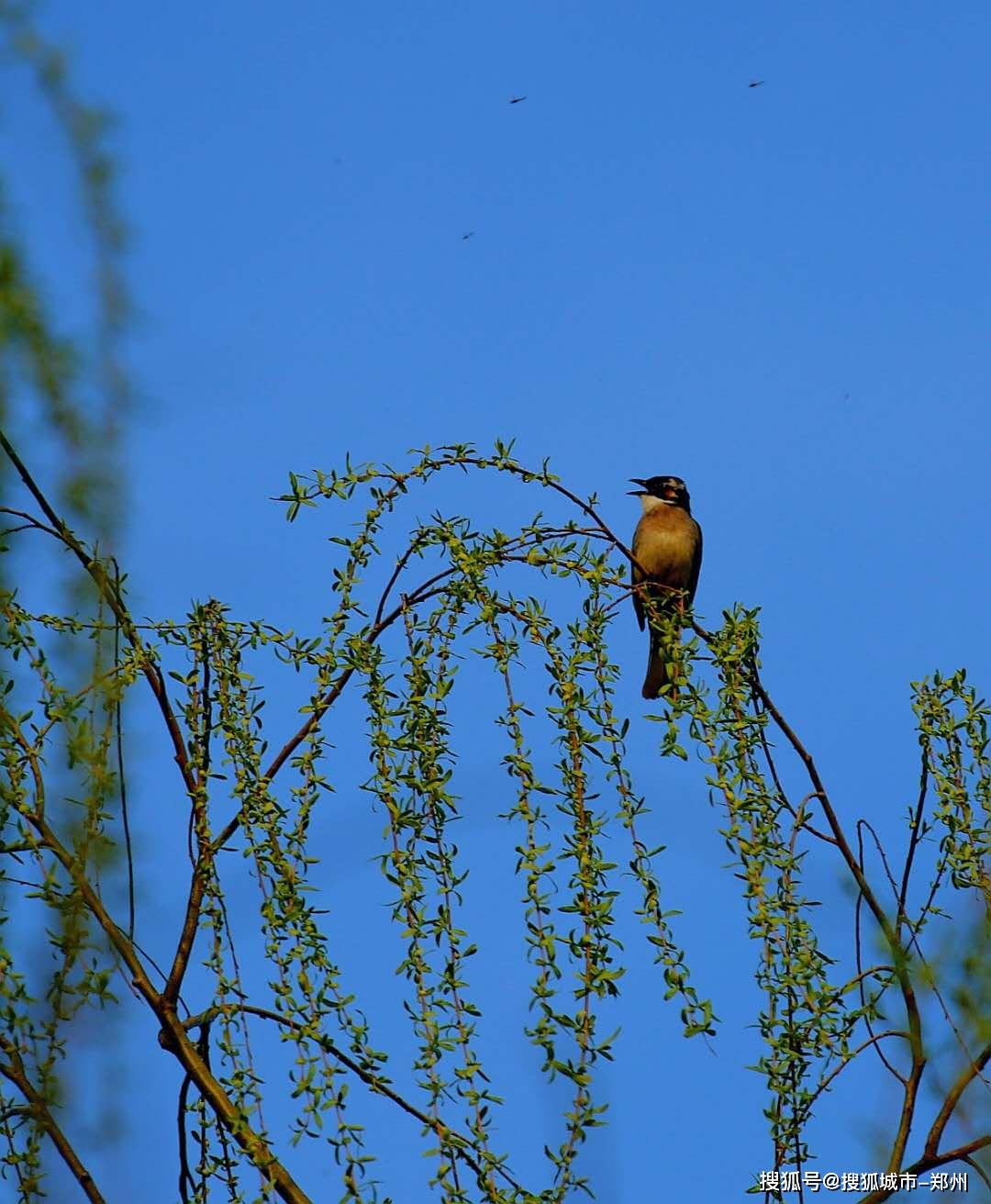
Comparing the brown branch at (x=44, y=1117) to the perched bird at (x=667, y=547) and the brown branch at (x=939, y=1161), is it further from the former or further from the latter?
the perched bird at (x=667, y=547)

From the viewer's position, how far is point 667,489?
9.88 meters

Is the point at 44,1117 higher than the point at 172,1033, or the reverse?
the point at 172,1033

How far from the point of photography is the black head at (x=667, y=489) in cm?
977

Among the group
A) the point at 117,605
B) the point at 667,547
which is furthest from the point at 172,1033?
the point at 667,547

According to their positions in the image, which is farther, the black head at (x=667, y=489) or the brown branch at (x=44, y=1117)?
the black head at (x=667, y=489)

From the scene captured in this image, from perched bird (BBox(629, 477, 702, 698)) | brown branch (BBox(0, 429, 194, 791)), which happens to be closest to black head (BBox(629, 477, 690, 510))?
perched bird (BBox(629, 477, 702, 698))

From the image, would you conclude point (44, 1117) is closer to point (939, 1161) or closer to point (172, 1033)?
point (172, 1033)

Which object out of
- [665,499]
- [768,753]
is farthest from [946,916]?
[665,499]

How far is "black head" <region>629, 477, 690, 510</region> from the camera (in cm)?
977

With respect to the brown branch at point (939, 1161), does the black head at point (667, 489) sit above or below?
above

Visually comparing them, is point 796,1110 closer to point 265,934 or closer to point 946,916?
point 946,916

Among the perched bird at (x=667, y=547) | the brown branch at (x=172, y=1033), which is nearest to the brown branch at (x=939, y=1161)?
the brown branch at (x=172, y=1033)

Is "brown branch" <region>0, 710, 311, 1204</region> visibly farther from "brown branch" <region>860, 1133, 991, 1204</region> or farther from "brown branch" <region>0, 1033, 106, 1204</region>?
"brown branch" <region>860, 1133, 991, 1204</region>

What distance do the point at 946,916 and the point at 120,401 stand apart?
2003mm
